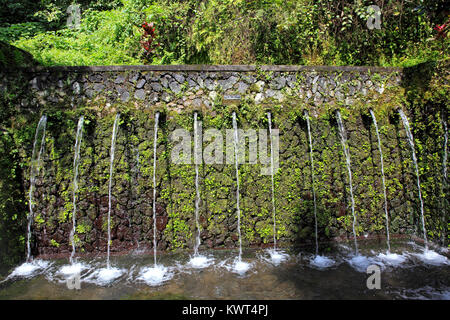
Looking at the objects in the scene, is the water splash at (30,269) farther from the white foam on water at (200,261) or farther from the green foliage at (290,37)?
the green foliage at (290,37)

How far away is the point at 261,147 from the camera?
Result: 187 inches

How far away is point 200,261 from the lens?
14.3 feet

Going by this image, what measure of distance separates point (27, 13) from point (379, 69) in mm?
12804

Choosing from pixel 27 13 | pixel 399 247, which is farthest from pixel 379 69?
pixel 27 13

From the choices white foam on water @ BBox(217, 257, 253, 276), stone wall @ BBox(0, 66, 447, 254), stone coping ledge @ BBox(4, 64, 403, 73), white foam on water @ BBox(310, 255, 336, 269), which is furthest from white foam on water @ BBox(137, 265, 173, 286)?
stone coping ledge @ BBox(4, 64, 403, 73)

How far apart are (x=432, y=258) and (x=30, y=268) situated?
256 inches

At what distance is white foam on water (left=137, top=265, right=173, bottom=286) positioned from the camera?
3.78 metres

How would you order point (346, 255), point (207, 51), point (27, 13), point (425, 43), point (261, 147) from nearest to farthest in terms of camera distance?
point (346, 255) < point (261, 147) < point (425, 43) < point (207, 51) < point (27, 13)

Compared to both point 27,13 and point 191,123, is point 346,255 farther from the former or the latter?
point 27,13

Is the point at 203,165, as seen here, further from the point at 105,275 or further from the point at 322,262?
the point at 322,262

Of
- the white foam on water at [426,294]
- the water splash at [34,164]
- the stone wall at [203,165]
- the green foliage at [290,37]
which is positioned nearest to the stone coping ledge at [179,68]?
the stone wall at [203,165]

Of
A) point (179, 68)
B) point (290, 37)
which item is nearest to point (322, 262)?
point (179, 68)

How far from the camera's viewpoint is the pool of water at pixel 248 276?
3453 millimetres

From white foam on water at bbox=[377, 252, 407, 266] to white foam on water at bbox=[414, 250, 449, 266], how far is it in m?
0.28
